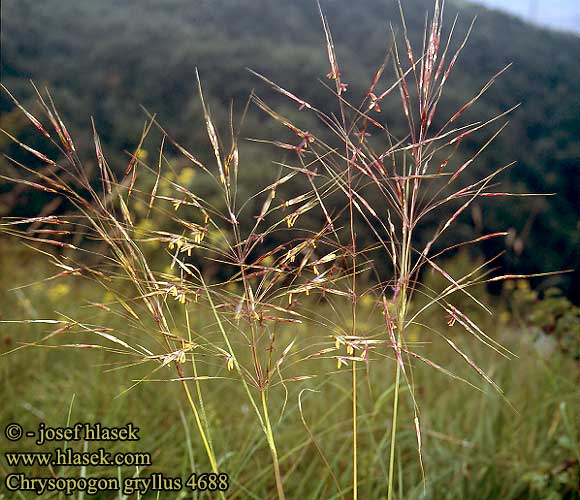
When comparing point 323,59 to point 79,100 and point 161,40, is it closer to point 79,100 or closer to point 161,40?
point 161,40

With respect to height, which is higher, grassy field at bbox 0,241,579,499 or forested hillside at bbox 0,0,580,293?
forested hillside at bbox 0,0,580,293

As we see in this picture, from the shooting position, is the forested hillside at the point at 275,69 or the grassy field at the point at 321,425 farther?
the forested hillside at the point at 275,69

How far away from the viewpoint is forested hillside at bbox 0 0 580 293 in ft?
18.1

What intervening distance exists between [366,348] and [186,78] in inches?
251

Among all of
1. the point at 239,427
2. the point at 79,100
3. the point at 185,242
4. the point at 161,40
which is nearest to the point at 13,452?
the point at 239,427

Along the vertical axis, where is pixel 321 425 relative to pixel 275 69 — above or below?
below

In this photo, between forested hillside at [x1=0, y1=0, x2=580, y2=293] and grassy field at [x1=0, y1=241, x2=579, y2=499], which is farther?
forested hillside at [x1=0, y1=0, x2=580, y2=293]

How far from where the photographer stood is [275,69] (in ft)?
23.4

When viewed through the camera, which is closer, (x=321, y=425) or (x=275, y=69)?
(x=321, y=425)

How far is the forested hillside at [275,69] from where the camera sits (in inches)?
217

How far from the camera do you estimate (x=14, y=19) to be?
4.73m

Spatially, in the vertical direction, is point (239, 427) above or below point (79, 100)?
below

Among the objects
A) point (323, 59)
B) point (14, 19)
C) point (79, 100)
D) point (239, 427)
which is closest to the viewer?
point (239, 427)

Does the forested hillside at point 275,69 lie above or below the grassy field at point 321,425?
above
